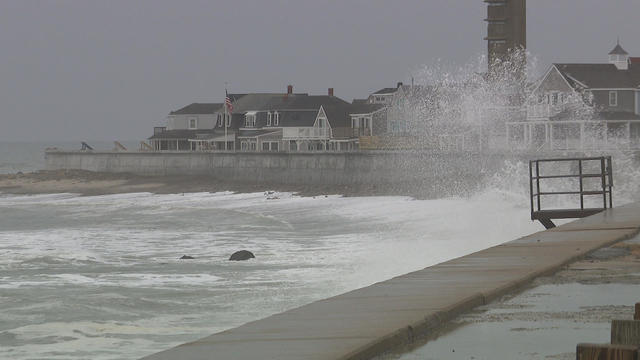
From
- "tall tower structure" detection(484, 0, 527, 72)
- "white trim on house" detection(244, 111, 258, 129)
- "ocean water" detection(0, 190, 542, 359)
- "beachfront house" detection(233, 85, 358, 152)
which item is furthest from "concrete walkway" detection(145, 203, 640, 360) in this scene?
"white trim on house" detection(244, 111, 258, 129)

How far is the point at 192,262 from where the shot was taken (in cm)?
2659

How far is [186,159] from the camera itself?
8119cm

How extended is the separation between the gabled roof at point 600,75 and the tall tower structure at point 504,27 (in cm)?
1562

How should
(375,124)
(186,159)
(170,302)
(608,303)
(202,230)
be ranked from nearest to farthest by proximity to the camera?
(608,303) → (170,302) → (202,230) → (186,159) → (375,124)

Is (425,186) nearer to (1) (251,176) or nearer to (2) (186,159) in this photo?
(1) (251,176)

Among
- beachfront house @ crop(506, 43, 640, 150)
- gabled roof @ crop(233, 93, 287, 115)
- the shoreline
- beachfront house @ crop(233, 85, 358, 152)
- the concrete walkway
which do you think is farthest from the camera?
gabled roof @ crop(233, 93, 287, 115)

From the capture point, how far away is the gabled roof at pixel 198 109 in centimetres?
11075

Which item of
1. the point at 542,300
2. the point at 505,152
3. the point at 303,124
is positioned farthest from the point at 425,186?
the point at 542,300

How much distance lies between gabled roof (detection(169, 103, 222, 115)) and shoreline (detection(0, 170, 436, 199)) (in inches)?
899

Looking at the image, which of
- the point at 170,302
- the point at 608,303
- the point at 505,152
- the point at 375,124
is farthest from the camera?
the point at 375,124

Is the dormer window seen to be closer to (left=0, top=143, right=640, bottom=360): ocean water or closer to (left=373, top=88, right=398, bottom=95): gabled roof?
(left=373, top=88, right=398, bottom=95): gabled roof

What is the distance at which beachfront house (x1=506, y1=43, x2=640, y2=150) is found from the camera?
63656mm

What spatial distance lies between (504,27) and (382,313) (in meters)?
79.5

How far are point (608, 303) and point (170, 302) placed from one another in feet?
37.6
